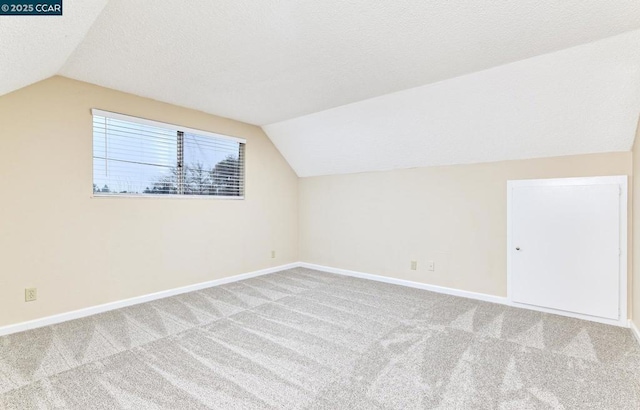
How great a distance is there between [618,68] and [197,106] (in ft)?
14.1

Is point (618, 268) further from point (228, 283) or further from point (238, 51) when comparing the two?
point (228, 283)

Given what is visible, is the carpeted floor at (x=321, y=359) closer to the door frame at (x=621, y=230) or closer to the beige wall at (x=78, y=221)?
the door frame at (x=621, y=230)

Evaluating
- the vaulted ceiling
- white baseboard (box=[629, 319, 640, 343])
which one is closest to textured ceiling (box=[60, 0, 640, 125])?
the vaulted ceiling

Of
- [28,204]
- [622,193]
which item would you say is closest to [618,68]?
[622,193]

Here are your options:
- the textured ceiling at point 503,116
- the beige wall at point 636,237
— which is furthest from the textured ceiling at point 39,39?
the beige wall at point 636,237

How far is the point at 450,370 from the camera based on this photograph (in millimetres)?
2172

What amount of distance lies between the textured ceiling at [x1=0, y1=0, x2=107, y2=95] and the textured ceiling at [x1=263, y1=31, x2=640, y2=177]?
2.67m

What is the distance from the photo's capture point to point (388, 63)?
2.67 m

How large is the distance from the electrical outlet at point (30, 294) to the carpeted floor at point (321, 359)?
314 mm

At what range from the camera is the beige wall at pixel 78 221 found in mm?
2781

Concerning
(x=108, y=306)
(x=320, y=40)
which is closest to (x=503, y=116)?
(x=320, y=40)

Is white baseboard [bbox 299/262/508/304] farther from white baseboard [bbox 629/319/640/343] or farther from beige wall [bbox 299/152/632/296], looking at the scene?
white baseboard [bbox 629/319/640/343]

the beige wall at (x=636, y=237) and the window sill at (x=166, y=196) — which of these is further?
the window sill at (x=166, y=196)

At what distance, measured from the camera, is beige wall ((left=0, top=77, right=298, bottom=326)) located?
2.78 m
